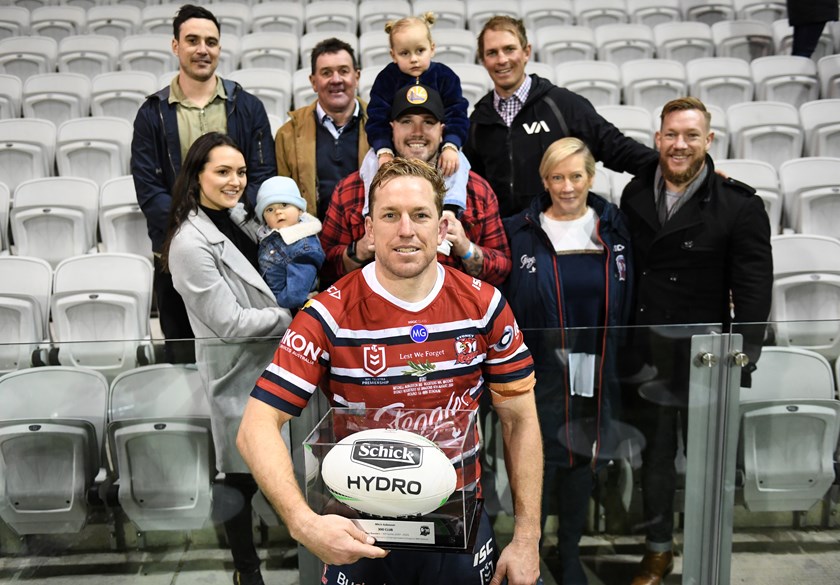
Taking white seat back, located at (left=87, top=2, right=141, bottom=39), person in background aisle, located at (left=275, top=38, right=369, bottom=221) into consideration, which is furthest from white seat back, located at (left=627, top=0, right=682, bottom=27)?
person in background aisle, located at (left=275, top=38, right=369, bottom=221)

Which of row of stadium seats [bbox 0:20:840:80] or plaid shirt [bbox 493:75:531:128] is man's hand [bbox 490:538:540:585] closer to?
plaid shirt [bbox 493:75:531:128]

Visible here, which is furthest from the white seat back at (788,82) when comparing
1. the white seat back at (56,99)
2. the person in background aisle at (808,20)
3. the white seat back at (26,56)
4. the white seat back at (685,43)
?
the white seat back at (26,56)

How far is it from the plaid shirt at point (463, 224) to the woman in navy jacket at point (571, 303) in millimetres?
76

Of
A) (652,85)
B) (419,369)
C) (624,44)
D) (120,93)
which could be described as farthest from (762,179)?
(120,93)

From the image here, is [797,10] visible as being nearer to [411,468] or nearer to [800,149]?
[800,149]

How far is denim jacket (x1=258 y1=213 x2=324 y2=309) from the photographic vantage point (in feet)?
8.85

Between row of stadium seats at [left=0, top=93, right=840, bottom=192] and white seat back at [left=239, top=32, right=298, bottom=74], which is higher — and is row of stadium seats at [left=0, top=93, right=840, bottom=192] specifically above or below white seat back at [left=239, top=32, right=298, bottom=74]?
below

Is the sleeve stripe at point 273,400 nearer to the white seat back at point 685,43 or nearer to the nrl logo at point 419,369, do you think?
the nrl logo at point 419,369

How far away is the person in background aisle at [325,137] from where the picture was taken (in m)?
3.42

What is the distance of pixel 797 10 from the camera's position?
597 centimetres

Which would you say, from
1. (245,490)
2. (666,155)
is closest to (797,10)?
(666,155)

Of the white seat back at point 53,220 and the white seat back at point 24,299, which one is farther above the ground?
the white seat back at point 53,220

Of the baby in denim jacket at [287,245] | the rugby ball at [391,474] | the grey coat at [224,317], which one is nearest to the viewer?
the rugby ball at [391,474]

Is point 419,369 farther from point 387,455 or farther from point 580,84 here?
point 580,84
